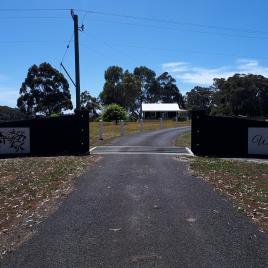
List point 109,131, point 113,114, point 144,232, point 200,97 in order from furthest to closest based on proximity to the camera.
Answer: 1. point 200,97
2. point 113,114
3. point 109,131
4. point 144,232

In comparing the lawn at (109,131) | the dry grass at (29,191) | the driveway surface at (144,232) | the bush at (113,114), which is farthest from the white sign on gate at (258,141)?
the bush at (113,114)

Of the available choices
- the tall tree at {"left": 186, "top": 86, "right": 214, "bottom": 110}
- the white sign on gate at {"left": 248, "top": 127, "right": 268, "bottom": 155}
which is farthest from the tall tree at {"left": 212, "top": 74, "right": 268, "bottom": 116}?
the white sign on gate at {"left": 248, "top": 127, "right": 268, "bottom": 155}

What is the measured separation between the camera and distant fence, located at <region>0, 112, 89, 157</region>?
22234 millimetres

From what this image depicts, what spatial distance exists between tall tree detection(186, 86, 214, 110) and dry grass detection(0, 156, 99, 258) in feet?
374

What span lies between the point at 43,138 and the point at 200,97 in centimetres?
11227

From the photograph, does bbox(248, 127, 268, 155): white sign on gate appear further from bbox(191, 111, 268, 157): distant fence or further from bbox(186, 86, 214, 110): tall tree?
bbox(186, 86, 214, 110): tall tree

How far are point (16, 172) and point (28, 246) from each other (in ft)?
30.1

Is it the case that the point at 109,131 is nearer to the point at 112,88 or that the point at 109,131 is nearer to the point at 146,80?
the point at 112,88

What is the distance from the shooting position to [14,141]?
22.3 m

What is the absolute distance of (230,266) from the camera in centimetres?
618

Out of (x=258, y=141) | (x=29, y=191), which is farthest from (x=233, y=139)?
(x=29, y=191)

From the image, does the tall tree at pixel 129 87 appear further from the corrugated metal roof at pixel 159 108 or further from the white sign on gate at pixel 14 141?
the white sign on gate at pixel 14 141

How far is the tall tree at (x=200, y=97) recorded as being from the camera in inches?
5182

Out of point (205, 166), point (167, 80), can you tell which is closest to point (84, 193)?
point (205, 166)
